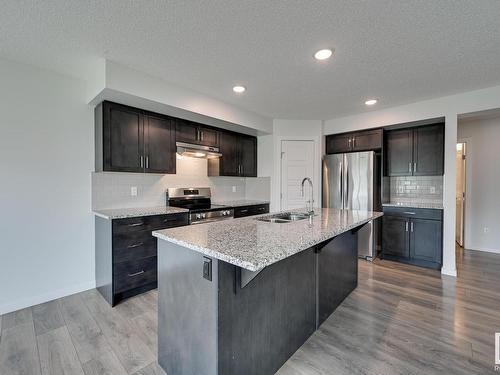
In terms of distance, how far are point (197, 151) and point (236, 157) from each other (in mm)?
898

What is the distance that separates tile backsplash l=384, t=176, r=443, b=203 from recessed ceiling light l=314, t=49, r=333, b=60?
8.92 feet

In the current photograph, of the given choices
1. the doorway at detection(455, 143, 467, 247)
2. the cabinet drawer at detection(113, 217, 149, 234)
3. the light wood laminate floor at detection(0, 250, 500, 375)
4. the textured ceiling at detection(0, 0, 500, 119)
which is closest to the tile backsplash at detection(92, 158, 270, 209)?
the cabinet drawer at detection(113, 217, 149, 234)

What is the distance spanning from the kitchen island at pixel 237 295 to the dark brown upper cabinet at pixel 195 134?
1.97 meters

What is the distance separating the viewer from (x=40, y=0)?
158 centimetres

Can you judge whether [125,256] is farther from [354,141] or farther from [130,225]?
[354,141]

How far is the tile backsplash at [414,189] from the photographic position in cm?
405

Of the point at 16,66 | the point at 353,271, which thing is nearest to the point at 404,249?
the point at 353,271

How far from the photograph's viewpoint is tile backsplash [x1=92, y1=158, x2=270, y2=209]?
9.86 feet

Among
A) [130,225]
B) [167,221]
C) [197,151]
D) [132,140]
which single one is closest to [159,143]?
[132,140]

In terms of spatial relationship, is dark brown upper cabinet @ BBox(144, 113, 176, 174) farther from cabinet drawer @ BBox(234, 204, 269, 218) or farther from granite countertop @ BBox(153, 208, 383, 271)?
granite countertop @ BBox(153, 208, 383, 271)

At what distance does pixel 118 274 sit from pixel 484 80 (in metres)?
4.56

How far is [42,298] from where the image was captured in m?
2.55

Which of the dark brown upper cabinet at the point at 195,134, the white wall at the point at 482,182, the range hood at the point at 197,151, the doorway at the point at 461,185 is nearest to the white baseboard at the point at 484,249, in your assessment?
the white wall at the point at 482,182

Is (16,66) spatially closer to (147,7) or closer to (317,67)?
(147,7)
